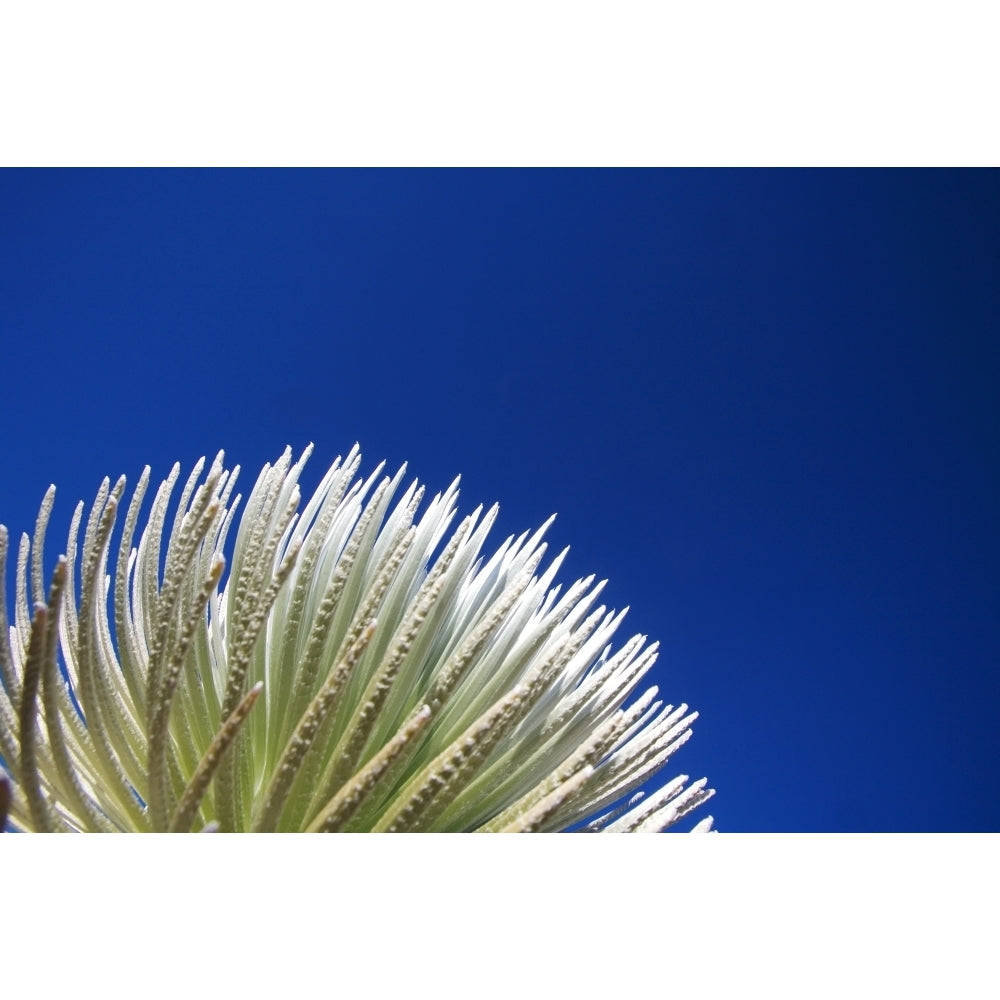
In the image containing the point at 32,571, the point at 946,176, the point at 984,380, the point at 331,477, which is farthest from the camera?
the point at 984,380

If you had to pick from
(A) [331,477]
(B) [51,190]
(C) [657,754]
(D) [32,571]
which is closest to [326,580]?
(A) [331,477]

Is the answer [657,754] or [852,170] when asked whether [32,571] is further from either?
[852,170]

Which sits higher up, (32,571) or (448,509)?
(448,509)

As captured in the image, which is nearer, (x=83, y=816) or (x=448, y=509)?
(x=83, y=816)
